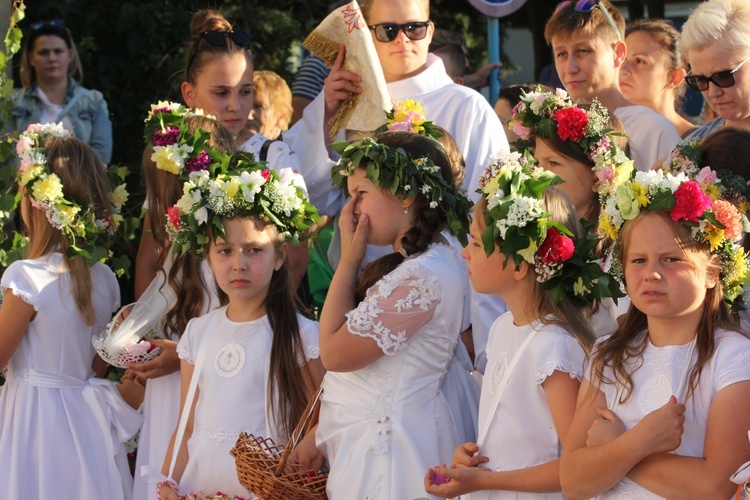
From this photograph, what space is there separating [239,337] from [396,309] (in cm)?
88

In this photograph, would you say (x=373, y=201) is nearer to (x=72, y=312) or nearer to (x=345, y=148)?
(x=345, y=148)

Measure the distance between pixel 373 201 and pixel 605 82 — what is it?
2023 mm

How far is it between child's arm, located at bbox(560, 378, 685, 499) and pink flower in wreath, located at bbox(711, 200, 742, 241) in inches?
21.3

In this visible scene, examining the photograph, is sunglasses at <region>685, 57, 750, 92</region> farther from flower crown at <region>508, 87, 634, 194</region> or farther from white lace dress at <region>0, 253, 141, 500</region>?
white lace dress at <region>0, 253, 141, 500</region>

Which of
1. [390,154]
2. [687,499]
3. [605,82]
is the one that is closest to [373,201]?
[390,154]

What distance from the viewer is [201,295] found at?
16.6 ft

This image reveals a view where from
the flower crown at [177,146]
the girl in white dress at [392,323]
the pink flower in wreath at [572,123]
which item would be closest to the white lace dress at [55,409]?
the flower crown at [177,146]

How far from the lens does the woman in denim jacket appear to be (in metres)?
8.03

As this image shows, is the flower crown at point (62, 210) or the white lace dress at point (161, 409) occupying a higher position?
the flower crown at point (62, 210)

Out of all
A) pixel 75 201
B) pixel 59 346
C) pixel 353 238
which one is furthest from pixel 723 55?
pixel 59 346

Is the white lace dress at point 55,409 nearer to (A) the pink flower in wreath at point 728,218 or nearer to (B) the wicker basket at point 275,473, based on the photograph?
(B) the wicker basket at point 275,473

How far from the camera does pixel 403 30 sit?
5301 millimetres

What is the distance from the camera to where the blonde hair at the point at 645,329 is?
3205mm

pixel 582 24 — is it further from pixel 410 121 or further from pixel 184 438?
pixel 184 438
